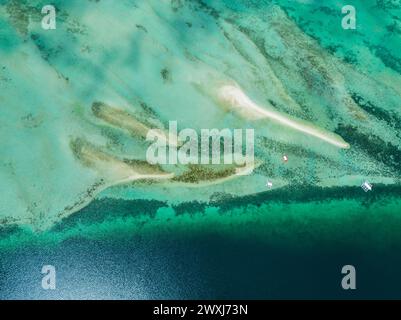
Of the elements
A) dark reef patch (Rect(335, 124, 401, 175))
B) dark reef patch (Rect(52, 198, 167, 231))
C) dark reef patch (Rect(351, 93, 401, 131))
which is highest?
dark reef patch (Rect(351, 93, 401, 131))

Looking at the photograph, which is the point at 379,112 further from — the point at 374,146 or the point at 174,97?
the point at 174,97

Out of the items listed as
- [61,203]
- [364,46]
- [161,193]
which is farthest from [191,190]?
[364,46]

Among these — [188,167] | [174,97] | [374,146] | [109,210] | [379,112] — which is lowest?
[109,210]

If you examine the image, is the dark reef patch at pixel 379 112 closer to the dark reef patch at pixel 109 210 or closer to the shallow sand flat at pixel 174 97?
the shallow sand flat at pixel 174 97

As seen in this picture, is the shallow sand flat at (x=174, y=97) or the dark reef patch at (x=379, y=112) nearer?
the shallow sand flat at (x=174, y=97)

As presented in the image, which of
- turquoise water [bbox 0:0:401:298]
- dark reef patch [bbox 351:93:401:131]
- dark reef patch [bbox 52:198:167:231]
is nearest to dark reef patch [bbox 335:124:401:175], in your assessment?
turquoise water [bbox 0:0:401:298]

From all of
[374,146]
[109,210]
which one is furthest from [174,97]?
[374,146]

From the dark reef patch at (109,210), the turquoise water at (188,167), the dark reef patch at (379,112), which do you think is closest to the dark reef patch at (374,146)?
the turquoise water at (188,167)

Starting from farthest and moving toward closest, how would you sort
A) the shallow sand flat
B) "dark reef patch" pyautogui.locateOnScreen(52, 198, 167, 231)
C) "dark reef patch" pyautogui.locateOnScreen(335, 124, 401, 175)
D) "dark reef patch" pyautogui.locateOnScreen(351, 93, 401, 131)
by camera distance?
"dark reef patch" pyautogui.locateOnScreen(351, 93, 401, 131), "dark reef patch" pyautogui.locateOnScreen(335, 124, 401, 175), the shallow sand flat, "dark reef patch" pyautogui.locateOnScreen(52, 198, 167, 231)

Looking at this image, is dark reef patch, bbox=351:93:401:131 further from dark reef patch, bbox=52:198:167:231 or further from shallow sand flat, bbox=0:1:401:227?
dark reef patch, bbox=52:198:167:231
